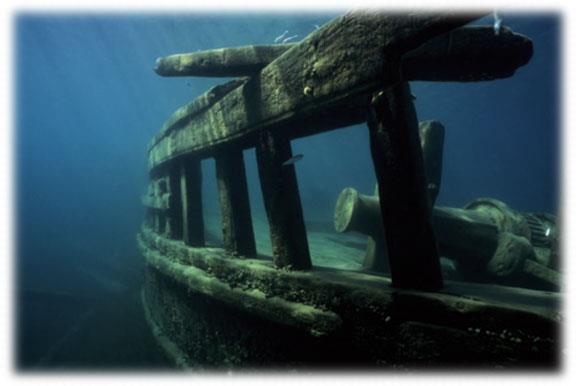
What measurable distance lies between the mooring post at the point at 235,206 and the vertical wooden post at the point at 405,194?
2.15 metres

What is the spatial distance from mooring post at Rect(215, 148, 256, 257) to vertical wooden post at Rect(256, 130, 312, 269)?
0.85 metres

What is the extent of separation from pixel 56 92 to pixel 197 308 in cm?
8432

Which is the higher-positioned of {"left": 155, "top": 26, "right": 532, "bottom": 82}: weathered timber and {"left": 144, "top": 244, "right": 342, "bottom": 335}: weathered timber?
{"left": 155, "top": 26, "right": 532, "bottom": 82}: weathered timber

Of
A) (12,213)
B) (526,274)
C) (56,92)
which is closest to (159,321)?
(12,213)

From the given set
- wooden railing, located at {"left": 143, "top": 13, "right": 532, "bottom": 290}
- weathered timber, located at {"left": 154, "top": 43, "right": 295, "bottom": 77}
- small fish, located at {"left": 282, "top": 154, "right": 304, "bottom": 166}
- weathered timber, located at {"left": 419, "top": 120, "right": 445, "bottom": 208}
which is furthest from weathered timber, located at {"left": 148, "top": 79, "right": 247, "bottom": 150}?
weathered timber, located at {"left": 419, "top": 120, "right": 445, "bottom": 208}

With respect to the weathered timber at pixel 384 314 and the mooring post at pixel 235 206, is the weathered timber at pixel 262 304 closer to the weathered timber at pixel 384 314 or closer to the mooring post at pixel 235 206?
the weathered timber at pixel 384 314

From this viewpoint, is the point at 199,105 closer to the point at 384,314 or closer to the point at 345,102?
the point at 345,102

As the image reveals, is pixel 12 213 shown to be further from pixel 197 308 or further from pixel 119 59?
pixel 119 59

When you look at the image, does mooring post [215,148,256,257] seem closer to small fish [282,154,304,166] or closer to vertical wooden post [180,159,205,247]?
small fish [282,154,304,166]

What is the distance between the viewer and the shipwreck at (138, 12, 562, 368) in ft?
6.57

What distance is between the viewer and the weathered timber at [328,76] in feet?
7.09

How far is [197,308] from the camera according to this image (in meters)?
4.19

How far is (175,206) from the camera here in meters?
6.28

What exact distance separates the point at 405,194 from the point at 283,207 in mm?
1315
